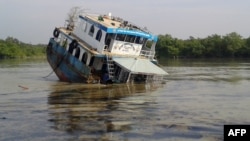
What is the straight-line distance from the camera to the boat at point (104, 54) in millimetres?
24766

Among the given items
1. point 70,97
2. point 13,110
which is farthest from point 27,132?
point 70,97

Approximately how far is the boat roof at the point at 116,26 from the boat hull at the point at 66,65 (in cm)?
281

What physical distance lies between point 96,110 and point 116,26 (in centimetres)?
1334

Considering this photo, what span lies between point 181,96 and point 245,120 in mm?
6965

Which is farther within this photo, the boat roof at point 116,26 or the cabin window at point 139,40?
the cabin window at point 139,40

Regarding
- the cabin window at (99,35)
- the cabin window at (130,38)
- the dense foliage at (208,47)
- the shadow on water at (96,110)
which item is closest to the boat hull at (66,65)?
the cabin window at (99,35)

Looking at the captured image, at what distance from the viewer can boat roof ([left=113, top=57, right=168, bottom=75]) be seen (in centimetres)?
2381

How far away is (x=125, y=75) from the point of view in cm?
2523

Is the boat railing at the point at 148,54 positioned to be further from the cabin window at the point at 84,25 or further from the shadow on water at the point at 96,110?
the shadow on water at the point at 96,110

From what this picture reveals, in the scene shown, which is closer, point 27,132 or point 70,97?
point 27,132

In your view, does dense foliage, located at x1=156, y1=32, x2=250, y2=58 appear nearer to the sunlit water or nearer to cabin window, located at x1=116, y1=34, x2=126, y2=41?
cabin window, located at x1=116, y1=34, x2=126, y2=41

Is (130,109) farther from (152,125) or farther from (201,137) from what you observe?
(201,137)

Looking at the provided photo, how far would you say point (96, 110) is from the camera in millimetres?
14422

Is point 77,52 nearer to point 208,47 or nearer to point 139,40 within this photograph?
point 139,40
